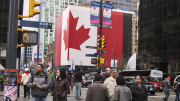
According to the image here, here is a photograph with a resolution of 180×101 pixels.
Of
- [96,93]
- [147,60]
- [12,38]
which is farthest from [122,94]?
[147,60]

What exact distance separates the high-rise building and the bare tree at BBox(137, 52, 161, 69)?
0.80 m

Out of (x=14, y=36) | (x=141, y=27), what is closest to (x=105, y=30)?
(x=141, y=27)

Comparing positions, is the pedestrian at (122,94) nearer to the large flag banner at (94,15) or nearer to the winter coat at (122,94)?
the winter coat at (122,94)

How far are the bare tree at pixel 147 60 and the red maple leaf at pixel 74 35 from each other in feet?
150

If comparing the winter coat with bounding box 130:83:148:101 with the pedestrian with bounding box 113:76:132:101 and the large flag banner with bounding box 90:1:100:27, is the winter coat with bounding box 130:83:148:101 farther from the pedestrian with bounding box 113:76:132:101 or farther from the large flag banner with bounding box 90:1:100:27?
the large flag banner with bounding box 90:1:100:27

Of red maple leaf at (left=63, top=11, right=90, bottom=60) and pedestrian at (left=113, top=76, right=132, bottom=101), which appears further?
red maple leaf at (left=63, top=11, right=90, bottom=60)

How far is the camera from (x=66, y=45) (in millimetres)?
92812

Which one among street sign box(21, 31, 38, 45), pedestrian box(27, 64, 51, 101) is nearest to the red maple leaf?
street sign box(21, 31, 38, 45)

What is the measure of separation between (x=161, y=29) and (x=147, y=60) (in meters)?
6.21

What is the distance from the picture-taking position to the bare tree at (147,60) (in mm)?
43781

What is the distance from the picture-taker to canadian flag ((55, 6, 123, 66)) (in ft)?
301

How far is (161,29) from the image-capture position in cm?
4406

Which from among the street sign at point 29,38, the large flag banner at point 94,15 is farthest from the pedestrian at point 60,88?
the large flag banner at point 94,15

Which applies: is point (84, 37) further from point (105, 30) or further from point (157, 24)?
point (157, 24)
